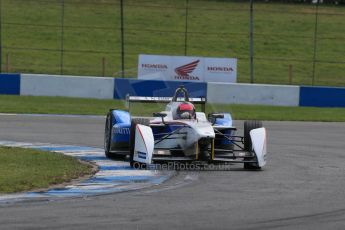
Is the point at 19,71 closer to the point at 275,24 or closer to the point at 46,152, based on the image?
the point at 275,24

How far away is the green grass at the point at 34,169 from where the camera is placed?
10773 mm

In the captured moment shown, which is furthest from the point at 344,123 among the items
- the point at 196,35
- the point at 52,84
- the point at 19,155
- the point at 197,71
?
the point at 196,35

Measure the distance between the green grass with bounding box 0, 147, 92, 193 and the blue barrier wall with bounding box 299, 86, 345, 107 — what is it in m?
16.4

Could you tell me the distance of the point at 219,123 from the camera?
14.6m

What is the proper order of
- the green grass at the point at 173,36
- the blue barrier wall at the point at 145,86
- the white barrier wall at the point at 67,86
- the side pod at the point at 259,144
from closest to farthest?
the side pod at the point at 259,144, the blue barrier wall at the point at 145,86, the white barrier wall at the point at 67,86, the green grass at the point at 173,36

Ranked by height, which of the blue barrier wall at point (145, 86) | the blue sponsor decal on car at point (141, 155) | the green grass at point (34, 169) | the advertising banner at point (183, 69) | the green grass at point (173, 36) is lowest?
the green grass at point (34, 169)

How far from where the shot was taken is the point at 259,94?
96.1 ft

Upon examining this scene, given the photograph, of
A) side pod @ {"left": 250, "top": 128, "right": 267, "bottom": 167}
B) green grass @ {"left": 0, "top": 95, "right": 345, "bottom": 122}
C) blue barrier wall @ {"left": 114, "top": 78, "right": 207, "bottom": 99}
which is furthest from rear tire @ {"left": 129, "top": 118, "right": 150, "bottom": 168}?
blue barrier wall @ {"left": 114, "top": 78, "right": 207, "bottom": 99}

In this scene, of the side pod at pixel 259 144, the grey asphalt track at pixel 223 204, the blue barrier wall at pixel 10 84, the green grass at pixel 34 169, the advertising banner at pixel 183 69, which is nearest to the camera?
the grey asphalt track at pixel 223 204

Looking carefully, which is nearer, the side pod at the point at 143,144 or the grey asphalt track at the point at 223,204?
the grey asphalt track at the point at 223,204

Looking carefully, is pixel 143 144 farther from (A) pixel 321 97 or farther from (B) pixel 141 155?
(A) pixel 321 97

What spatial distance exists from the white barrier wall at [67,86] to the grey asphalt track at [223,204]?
566 inches

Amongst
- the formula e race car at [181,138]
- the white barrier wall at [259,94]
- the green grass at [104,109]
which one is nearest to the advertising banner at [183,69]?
the white barrier wall at [259,94]

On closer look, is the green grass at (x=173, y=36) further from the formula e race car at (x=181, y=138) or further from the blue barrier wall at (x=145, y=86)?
the formula e race car at (x=181, y=138)
